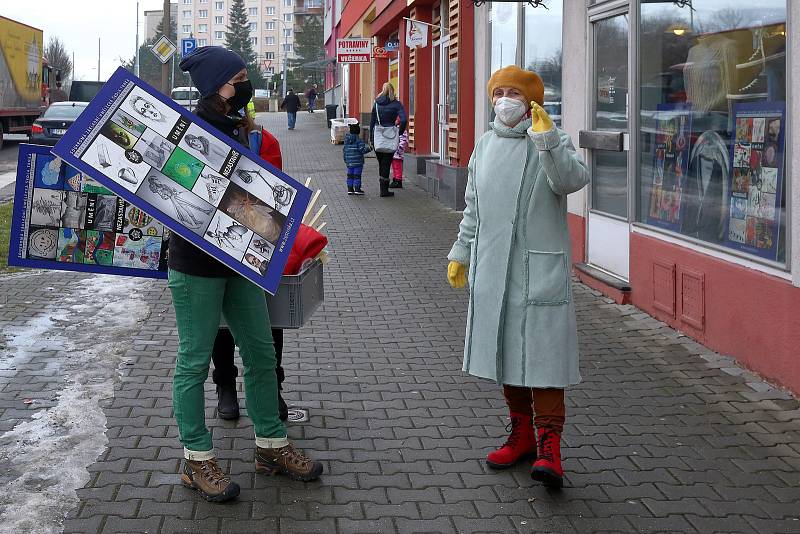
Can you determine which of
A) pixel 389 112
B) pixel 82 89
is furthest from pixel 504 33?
pixel 82 89

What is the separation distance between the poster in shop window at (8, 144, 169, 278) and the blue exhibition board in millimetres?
431

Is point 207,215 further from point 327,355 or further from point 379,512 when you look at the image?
point 327,355

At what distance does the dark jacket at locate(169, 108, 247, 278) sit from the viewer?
4.49 metres

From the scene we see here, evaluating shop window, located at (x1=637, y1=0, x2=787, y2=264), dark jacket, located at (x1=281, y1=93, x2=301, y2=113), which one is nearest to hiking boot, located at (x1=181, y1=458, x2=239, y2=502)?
shop window, located at (x1=637, y1=0, x2=787, y2=264)

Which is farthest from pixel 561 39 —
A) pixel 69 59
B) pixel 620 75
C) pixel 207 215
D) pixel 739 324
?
pixel 69 59

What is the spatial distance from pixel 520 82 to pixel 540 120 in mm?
251

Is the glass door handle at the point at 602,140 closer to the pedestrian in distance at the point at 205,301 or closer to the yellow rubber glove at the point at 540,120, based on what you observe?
the yellow rubber glove at the point at 540,120

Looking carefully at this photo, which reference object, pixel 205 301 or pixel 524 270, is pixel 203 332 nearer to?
pixel 205 301

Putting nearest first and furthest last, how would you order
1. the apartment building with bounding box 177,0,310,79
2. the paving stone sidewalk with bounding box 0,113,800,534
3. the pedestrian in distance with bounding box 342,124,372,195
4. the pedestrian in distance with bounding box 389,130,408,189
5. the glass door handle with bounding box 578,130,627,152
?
the paving stone sidewalk with bounding box 0,113,800,534, the glass door handle with bounding box 578,130,627,152, the pedestrian in distance with bounding box 342,124,372,195, the pedestrian in distance with bounding box 389,130,408,189, the apartment building with bounding box 177,0,310,79

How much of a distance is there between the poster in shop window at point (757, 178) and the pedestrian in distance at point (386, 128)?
11151mm

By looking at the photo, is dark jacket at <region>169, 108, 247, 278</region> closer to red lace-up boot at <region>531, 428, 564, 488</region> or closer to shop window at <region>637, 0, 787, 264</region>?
red lace-up boot at <region>531, 428, 564, 488</region>

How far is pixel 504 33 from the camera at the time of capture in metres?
14.2

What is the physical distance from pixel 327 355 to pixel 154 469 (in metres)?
2.45

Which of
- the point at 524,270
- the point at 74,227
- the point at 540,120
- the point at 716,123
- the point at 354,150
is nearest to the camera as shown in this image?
the point at 540,120
